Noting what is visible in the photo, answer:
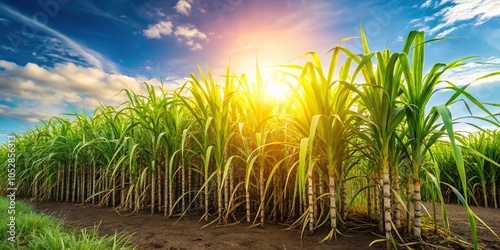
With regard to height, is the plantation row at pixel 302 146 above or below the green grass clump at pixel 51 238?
above

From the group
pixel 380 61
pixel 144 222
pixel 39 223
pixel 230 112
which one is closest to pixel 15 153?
pixel 39 223

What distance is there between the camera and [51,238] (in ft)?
5.88

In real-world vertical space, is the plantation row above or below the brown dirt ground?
above

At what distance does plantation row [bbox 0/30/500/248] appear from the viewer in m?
1.59

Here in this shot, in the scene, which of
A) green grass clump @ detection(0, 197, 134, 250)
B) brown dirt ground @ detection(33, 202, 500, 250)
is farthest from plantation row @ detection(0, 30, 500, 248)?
green grass clump @ detection(0, 197, 134, 250)

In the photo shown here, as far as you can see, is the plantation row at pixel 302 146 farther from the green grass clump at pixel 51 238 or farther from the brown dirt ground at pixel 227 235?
the green grass clump at pixel 51 238

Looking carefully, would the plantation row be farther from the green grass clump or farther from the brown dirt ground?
the green grass clump

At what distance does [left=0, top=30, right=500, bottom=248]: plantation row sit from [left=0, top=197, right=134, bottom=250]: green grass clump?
625mm

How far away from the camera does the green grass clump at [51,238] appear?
1.70m

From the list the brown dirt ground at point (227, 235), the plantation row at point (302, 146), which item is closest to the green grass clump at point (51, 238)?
the brown dirt ground at point (227, 235)

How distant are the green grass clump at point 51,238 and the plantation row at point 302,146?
625 millimetres

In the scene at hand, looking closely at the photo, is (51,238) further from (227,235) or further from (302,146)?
(302,146)

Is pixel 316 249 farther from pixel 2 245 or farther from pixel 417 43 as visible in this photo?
pixel 2 245

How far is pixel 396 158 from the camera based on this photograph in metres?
1.69
